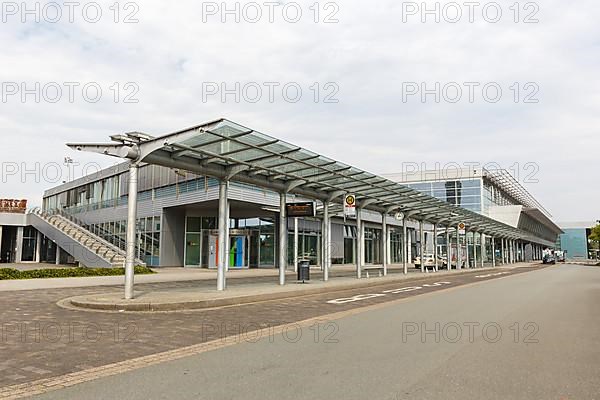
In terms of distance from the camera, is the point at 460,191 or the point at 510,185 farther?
the point at 510,185

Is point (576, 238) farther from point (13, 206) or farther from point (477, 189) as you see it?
point (13, 206)

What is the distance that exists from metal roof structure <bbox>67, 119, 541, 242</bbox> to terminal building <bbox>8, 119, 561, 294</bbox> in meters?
0.04

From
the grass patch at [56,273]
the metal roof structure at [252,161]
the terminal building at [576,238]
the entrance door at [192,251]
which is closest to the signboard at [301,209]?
the metal roof structure at [252,161]

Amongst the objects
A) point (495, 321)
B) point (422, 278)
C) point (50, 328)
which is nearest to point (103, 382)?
point (50, 328)

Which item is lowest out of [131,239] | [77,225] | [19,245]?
[131,239]

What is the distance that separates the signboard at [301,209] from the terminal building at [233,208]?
0.16ft

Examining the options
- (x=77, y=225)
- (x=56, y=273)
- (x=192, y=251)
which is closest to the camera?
(x=56, y=273)

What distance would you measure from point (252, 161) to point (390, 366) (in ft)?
36.2

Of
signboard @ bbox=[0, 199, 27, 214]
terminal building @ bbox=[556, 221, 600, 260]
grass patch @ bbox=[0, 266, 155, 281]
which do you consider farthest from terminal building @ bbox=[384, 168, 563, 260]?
terminal building @ bbox=[556, 221, 600, 260]

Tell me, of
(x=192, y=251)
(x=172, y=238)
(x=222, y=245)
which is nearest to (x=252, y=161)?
(x=222, y=245)

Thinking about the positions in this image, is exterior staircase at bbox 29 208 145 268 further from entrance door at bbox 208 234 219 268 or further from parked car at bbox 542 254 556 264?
parked car at bbox 542 254 556 264

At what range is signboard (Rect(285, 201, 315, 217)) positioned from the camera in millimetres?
19609

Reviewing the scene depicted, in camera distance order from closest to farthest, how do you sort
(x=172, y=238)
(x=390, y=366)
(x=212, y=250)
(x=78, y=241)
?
(x=390, y=366) < (x=212, y=250) < (x=172, y=238) < (x=78, y=241)

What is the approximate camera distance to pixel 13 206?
1907 inches
